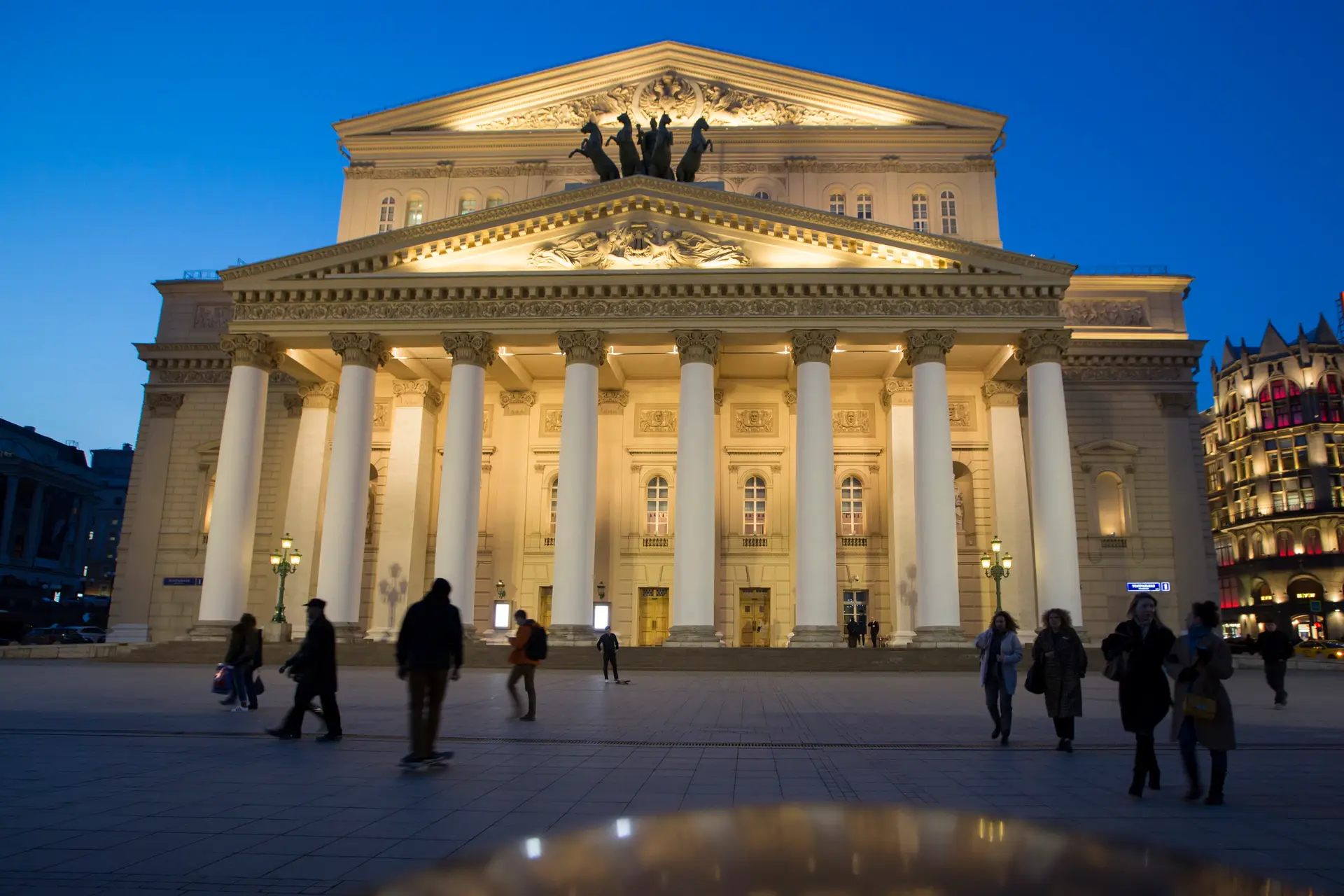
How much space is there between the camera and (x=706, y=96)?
1606 inches

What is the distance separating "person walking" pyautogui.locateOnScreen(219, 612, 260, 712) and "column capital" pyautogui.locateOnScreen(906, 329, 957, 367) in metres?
22.0

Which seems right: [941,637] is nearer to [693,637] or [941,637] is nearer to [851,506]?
[693,637]

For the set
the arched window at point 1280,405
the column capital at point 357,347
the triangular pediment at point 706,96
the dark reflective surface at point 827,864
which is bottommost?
the dark reflective surface at point 827,864

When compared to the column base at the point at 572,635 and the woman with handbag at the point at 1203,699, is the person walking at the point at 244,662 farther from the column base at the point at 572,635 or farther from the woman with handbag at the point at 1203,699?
the column base at the point at 572,635

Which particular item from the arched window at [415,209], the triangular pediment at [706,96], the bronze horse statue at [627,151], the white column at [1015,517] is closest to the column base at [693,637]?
the white column at [1015,517]

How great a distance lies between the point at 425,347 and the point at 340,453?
545 centimetres

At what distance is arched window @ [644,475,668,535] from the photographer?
3703 cm

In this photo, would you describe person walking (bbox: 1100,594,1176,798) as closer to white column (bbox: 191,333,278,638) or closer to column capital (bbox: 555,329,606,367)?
column capital (bbox: 555,329,606,367)

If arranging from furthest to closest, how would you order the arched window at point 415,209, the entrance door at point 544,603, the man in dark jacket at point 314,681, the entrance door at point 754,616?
the arched window at point 415,209 < the entrance door at point 544,603 < the entrance door at point 754,616 < the man in dark jacket at point 314,681

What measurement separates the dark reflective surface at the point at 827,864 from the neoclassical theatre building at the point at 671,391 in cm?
2221

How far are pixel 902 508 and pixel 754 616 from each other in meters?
7.27

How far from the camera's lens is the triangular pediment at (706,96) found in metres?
40.3

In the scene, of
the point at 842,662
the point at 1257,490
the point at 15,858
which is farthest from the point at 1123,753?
the point at 1257,490

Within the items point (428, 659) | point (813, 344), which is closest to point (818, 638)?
point (813, 344)
